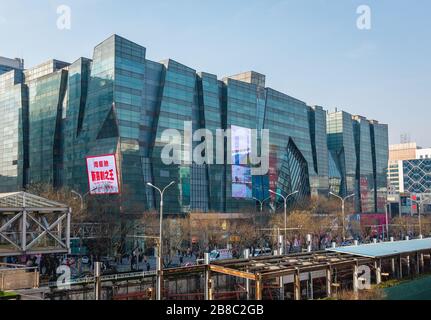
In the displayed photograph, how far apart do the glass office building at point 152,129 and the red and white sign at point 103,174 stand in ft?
28.1

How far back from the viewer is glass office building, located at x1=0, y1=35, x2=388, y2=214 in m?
71.9

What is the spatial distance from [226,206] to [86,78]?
3708 centimetres

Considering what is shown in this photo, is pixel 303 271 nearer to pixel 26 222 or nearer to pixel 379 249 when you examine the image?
pixel 379 249

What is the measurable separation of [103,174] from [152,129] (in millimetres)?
30899

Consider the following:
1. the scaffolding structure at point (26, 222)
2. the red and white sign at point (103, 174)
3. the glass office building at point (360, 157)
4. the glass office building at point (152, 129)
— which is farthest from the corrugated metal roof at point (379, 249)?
the glass office building at point (360, 157)

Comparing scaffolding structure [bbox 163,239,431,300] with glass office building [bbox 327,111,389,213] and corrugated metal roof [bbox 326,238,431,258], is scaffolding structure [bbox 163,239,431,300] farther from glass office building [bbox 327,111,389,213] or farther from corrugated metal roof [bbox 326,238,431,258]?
glass office building [bbox 327,111,389,213]

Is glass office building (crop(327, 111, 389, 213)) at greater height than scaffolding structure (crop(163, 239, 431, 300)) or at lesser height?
greater

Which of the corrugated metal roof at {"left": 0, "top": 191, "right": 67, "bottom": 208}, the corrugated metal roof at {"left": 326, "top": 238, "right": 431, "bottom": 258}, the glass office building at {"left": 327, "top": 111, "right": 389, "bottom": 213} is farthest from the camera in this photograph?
the glass office building at {"left": 327, "top": 111, "right": 389, "bottom": 213}

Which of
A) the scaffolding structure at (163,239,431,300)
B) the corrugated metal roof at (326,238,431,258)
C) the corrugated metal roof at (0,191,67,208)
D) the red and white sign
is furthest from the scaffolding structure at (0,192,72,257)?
the red and white sign

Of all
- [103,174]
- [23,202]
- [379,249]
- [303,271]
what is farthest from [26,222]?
[103,174]

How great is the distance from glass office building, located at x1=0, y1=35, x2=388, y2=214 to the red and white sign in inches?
337

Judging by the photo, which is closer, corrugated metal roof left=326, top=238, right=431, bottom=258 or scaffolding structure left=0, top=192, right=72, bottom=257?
scaffolding structure left=0, top=192, right=72, bottom=257

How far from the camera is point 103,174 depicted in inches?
1839

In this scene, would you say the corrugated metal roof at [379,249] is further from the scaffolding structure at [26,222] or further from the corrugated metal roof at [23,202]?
the corrugated metal roof at [23,202]
